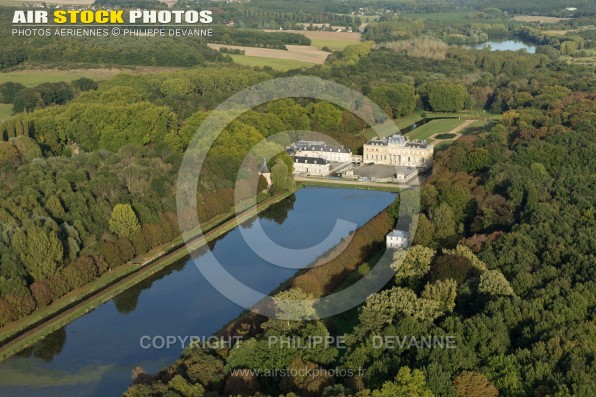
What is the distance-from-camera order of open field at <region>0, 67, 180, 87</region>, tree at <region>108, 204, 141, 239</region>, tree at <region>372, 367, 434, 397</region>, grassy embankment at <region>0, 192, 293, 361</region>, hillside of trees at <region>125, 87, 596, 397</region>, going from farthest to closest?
open field at <region>0, 67, 180, 87</region>
tree at <region>108, 204, 141, 239</region>
grassy embankment at <region>0, 192, 293, 361</region>
hillside of trees at <region>125, 87, 596, 397</region>
tree at <region>372, 367, 434, 397</region>

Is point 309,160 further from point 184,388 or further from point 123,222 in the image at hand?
point 184,388

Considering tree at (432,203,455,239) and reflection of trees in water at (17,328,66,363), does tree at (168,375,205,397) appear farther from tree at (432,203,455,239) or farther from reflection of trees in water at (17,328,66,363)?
Answer: tree at (432,203,455,239)

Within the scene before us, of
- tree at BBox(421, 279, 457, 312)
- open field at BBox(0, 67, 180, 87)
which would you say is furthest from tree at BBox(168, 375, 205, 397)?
open field at BBox(0, 67, 180, 87)

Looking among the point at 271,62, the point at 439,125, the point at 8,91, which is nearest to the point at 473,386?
the point at 439,125

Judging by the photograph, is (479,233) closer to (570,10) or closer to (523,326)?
(523,326)

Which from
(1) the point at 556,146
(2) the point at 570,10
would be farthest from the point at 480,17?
(1) the point at 556,146

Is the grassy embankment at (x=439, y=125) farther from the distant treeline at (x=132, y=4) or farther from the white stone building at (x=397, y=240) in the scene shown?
the distant treeline at (x=132, y=4)

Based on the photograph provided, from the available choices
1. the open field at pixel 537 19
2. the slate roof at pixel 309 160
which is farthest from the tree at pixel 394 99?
the open field at pixel 537 19

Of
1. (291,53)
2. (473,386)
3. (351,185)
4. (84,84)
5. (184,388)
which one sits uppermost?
(291,53)
